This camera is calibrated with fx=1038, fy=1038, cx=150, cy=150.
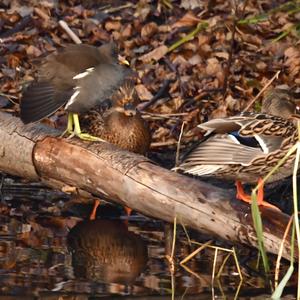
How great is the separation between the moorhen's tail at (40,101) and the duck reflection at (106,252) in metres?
1.00

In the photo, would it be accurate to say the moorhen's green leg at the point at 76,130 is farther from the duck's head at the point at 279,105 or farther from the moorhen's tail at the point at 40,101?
the duck's head at the point at 279,105

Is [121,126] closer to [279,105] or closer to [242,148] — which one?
[279,105]

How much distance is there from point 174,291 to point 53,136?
2.37 m

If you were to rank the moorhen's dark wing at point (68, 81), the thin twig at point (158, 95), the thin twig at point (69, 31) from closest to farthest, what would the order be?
the moorhen's dark wing at point (68, 81), the thin twig at point (158, 95), the thin twig at point (69, 31)

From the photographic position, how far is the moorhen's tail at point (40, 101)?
8.27m

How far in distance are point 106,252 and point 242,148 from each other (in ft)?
4.39

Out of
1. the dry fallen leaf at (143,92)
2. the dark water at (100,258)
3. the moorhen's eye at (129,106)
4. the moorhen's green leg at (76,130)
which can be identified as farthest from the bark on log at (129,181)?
the dry fallen leaf at (143,92)

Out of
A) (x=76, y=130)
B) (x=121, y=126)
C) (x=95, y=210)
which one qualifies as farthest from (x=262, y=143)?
(x=121, y=126)

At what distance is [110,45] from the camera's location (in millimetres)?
9070

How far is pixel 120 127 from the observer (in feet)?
31.2

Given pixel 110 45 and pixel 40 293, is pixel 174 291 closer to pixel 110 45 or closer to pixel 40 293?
pixel 40 293

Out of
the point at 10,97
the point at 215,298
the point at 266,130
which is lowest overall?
the point at 215,298

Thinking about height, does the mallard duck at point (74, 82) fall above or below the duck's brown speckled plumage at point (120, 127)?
above

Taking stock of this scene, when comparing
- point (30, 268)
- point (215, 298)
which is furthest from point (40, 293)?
point (215, 298)
